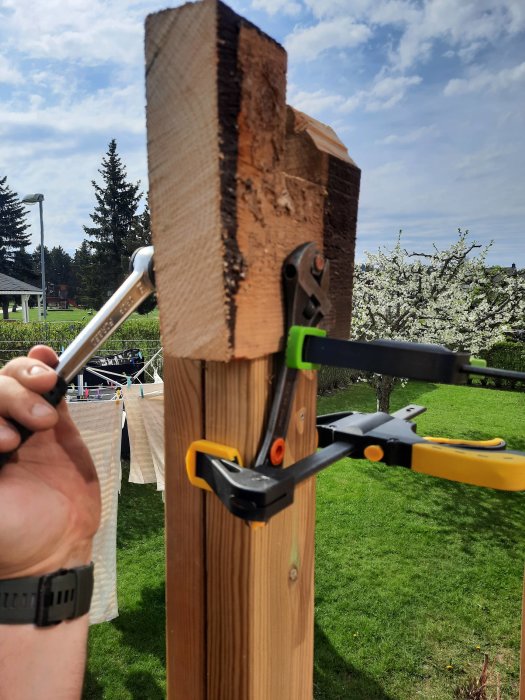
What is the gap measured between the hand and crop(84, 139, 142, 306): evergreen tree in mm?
31802

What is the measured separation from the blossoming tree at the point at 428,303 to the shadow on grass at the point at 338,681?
4.43m

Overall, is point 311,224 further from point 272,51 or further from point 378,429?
point 378,429

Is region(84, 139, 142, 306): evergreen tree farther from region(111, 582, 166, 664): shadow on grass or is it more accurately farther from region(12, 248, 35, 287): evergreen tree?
region(111, 582, 166, 664): shadow on grass

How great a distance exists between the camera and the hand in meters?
0.74

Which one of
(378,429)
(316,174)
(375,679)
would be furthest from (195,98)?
(375,679)

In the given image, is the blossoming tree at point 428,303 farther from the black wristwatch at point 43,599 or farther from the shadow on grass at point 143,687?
the black wristwatch at point 43,599

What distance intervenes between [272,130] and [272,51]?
91 mm

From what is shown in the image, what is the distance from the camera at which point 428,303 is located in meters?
8.48

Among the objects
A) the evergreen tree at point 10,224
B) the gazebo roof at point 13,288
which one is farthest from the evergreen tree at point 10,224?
the gazebo roof at point 13,288

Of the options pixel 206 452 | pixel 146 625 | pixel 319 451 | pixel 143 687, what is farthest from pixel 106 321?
pixel 146 625

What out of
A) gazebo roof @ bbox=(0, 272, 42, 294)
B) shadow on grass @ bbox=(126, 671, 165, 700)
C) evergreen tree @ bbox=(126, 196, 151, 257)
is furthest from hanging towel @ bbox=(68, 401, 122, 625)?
gazebo roof @ bbox=(0, 272, 42, 294)

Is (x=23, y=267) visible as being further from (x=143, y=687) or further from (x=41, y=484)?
(x=41, y=484)

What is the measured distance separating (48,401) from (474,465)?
67cm

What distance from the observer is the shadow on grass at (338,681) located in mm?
3154
